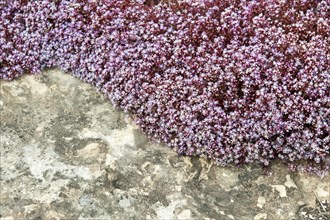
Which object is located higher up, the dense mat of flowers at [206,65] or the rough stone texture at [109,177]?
the dense mat of flowers at [206,65]

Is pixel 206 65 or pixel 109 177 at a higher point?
pixel 206 65

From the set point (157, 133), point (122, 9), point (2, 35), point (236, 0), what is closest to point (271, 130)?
point (157, 133)

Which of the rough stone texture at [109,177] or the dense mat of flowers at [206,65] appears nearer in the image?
the rough stone texture at [109,177]

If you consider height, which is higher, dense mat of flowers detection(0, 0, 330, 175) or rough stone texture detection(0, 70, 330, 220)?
dense mat of flowers detection(0, 0, 330, 175)

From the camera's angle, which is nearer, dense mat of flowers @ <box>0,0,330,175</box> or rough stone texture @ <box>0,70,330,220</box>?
rough stone texture @ <box>0,70,330,220</box>
